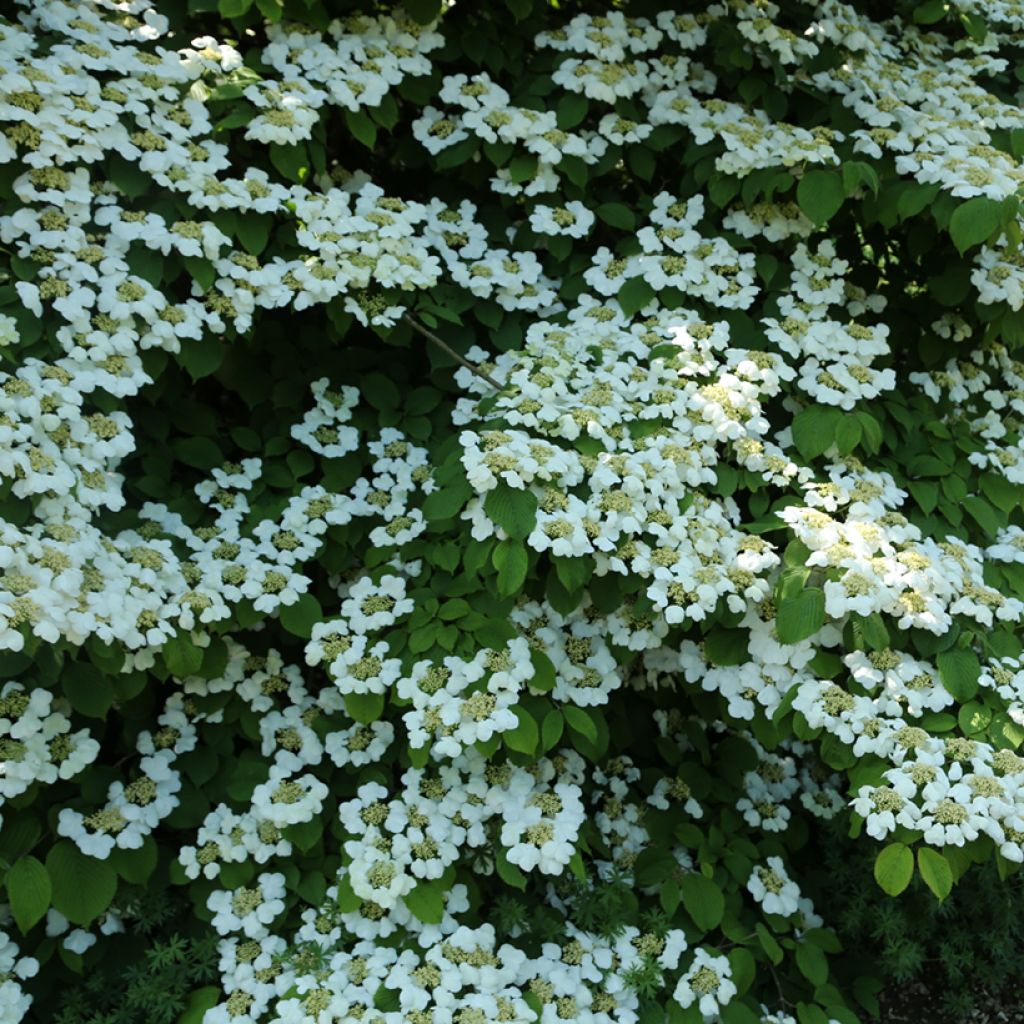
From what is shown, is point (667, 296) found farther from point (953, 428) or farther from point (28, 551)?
point (28, 551)

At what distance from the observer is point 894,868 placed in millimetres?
2305

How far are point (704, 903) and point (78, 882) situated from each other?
1.51 metres

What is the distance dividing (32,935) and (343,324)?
169cm

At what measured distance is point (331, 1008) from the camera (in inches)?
96.0

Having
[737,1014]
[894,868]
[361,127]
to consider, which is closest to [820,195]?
[361,127]

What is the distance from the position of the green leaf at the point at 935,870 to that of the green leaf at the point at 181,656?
1.65 m

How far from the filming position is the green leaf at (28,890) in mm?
2338

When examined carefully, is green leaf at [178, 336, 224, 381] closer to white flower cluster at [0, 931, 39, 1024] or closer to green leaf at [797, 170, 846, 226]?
white flower cluster at [0, 931, 39, 1024]

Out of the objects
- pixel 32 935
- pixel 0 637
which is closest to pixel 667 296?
pixel 0 637

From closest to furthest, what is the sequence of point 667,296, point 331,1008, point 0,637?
point 0,637
point 331,1008
point 667,296

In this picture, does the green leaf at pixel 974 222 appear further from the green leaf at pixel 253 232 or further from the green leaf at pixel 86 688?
the green leaf at pixel 86 688

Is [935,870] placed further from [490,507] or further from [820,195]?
[820,195]

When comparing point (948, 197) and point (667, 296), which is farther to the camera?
point (667, 296)

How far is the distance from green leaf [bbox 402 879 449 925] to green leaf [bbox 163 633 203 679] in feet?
2.39
